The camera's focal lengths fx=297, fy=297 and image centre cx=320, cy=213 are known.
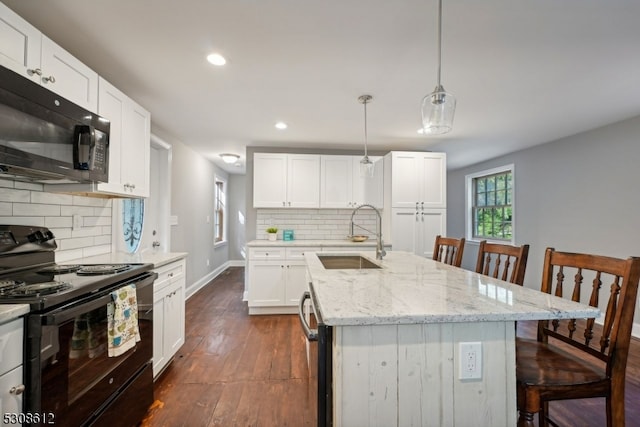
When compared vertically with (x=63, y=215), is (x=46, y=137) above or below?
above

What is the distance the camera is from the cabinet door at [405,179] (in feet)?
13.5

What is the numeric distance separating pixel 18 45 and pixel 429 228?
13.6 feet

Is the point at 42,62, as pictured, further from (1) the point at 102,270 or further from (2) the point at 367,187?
(2) the point at 367,187

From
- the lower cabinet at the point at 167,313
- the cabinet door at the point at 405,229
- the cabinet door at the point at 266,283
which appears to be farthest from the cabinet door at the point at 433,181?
the lower cabinet at the point at 167,313

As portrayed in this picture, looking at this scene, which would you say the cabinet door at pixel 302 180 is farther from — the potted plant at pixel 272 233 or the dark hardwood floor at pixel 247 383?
the dark hardwood floor at pixel 247 383

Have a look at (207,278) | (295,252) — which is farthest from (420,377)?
(207,278)

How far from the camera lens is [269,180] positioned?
4.23 meters

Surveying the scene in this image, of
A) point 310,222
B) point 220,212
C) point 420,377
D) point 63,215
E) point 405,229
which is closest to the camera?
point 420,377

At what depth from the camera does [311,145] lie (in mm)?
4414

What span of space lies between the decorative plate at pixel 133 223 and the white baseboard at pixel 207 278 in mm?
1422

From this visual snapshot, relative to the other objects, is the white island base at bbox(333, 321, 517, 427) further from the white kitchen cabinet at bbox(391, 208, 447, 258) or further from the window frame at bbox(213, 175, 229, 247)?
the window frame at bbox(213, 175, 229, 247)

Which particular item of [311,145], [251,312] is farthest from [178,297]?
[311,145]

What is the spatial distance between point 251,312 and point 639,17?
13.5 feet

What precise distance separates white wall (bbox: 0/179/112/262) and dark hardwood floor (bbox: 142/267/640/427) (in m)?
1.15
